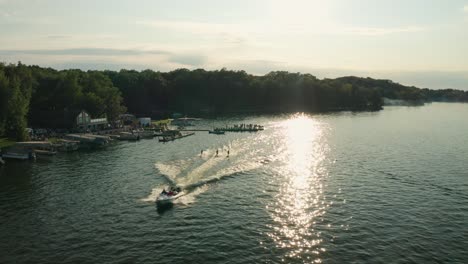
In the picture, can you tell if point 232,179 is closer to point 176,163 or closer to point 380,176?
point 176,163

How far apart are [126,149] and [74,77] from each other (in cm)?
5889

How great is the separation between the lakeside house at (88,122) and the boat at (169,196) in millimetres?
90197

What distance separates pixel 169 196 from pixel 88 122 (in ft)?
314

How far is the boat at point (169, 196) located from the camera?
6562 centimetres

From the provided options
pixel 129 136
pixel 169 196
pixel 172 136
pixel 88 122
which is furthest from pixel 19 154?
pixel 169 196

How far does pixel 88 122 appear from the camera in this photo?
5920 inches

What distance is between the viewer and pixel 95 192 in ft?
244

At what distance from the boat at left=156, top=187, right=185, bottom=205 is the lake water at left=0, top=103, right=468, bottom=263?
46.1 inches

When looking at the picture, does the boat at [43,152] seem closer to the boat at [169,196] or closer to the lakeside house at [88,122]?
the lakeside house at [88,122]

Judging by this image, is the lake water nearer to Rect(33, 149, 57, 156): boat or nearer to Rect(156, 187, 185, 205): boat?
Rect(156, 187, 185, 205): boat

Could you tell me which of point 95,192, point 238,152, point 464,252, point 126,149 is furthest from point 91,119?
point 464,252

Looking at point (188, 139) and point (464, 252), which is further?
point (188, 139)

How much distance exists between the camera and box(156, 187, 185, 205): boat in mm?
65625

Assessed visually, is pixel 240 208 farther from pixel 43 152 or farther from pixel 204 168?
pixel 43 152
